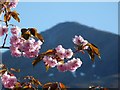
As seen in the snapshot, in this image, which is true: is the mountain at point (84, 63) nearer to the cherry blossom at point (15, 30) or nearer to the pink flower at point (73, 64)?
the pink flower at point (73, 64)

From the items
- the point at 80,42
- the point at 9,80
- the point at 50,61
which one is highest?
the point at 80,42

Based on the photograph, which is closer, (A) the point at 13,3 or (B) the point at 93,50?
(B) the point at 93,50

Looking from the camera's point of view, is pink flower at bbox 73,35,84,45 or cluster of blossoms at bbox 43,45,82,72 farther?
pink flower at bbox 73,35,84,45

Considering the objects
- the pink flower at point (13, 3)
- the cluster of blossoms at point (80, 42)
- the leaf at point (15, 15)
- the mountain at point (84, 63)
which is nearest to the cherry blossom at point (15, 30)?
the leaf at point (15, 15)

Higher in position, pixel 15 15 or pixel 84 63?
pixel 15 15

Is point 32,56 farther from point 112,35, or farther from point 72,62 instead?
point 112,35

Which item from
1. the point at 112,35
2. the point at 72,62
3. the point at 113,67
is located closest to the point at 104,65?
the point at 113,67

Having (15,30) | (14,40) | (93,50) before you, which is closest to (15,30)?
(15,30)

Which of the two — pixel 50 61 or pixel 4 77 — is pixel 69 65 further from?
pixel 4 77

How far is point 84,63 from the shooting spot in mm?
70375

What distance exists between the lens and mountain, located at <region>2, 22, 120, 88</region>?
68.8 meters

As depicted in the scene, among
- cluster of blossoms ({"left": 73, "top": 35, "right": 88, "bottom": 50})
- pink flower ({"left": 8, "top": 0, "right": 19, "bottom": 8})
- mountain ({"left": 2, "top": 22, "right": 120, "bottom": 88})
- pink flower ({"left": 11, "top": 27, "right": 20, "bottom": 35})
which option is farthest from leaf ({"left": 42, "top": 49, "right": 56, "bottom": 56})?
mountain ({"left": 2, "top": 22, "right": 120, "bottom": 88})

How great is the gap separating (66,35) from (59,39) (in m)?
1.86

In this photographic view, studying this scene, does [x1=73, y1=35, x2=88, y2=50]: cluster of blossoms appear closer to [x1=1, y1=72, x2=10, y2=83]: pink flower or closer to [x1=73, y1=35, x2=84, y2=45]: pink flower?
[x1=73, y1=35, x2=84, y2=45]: pink flower
